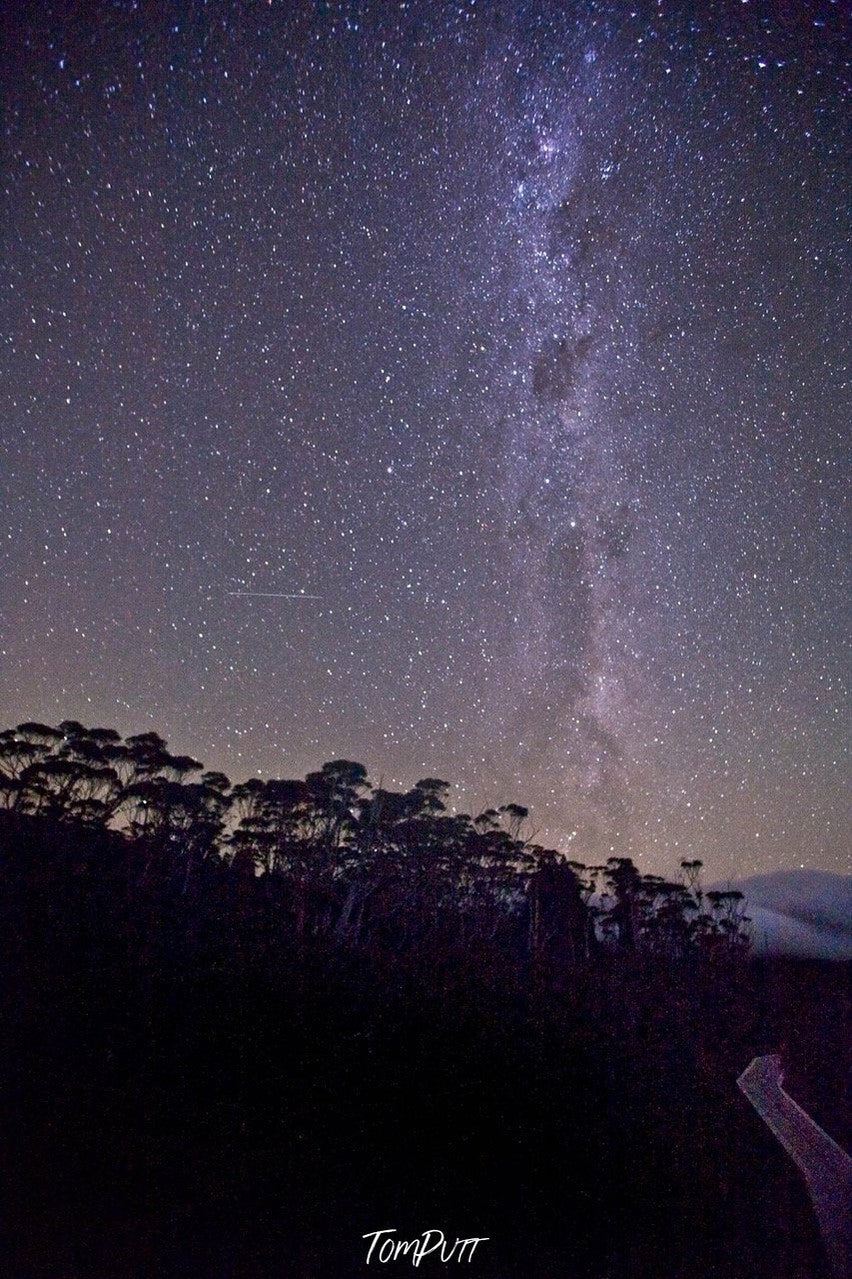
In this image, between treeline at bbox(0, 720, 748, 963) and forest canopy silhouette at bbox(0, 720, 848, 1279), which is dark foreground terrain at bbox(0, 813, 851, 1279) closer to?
forest canopy silhouette at bbox(0, 720, 848, 1279)

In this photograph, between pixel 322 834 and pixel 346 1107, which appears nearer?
pixel 346 1107

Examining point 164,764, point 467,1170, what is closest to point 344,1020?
point 467,1170

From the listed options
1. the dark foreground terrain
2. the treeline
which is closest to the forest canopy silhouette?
the dark foreground terrain

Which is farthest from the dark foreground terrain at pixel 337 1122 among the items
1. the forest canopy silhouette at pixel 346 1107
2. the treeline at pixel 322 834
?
the treeline at pixel 322 834

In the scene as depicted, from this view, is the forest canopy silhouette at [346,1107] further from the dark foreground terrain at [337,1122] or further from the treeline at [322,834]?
the treeline at [322,834]

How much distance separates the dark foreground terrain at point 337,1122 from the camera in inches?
294

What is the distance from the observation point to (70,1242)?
6.60 metres

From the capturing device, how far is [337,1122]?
9852mm

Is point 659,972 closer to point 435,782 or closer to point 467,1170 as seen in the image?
point 435,782

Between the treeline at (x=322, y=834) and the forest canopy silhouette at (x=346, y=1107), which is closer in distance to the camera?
the forest canopy silhouette at (x=346, y=1107)

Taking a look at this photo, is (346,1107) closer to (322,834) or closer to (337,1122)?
(337,1122)

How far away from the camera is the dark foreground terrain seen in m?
7.47

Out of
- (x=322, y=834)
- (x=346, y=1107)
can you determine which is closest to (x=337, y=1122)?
(x=346, y=1107)

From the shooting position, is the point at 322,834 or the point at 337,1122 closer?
the point at 337,1122
